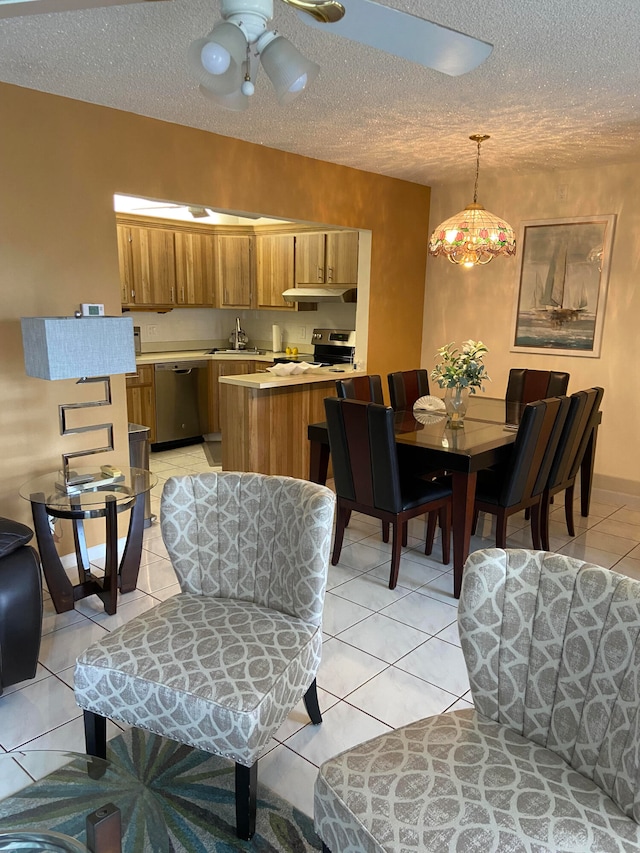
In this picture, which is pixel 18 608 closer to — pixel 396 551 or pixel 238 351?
pixel 396 551

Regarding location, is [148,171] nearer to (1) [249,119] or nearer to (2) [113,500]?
(1) [249,119]

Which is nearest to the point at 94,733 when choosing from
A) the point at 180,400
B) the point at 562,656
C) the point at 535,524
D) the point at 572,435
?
the point at 562,656

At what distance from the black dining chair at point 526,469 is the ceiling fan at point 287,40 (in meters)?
1.86

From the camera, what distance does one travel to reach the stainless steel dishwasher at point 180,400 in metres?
5.88

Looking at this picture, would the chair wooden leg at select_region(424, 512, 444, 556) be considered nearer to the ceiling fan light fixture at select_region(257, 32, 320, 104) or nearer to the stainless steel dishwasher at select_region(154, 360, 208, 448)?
the ceiling fan light fixture at select_region(257, 32, 320, 104)

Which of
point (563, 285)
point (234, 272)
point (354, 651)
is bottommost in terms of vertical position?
point (354, 651)

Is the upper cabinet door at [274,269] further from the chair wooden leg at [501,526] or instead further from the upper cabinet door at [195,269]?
the chair wooden leg at [501,526]

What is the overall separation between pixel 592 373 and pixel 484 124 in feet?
7.46

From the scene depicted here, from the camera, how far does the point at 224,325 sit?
705cm

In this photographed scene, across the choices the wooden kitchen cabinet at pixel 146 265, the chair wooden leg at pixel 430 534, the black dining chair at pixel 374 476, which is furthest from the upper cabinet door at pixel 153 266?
the chair wooden leg at pixel 430 534

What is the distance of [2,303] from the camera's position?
2953 mm

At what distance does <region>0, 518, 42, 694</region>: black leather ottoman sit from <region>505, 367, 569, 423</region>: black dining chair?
3172mm

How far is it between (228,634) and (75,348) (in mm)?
1511

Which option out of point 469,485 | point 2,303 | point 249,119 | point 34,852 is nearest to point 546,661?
point 34,852
